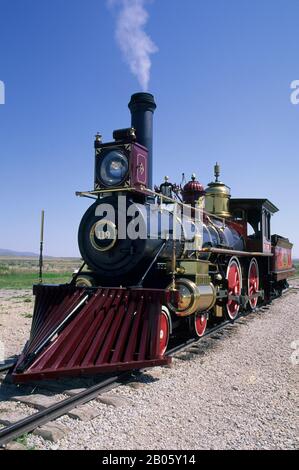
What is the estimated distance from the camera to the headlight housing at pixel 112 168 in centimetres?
677

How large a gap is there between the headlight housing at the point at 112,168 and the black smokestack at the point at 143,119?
810 mm

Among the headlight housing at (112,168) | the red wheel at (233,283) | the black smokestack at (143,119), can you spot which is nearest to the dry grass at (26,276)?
the headlight housing at (112,168)

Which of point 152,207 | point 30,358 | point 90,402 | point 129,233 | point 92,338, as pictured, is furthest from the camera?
point 152,207

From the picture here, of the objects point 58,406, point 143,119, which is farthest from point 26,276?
point 58,406

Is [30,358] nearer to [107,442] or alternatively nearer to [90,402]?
[90,402]

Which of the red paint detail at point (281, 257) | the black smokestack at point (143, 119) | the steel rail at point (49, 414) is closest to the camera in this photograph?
the steel rail at point (49, 414)

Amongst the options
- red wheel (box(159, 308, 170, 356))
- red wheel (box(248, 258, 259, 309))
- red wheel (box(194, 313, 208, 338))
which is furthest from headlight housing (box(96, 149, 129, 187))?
red wheel (box(248, 258, 259, 309))

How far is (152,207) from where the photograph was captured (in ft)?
23.7

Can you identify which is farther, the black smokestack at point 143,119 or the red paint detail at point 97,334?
the black smokestack at point 143,119

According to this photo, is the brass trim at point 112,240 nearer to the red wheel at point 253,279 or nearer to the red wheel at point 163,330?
the red wheel at point 163,330

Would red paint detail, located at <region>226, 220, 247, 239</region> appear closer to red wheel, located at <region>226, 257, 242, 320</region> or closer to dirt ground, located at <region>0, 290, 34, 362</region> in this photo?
red wheel, located at <region>226, 257, 242, 320</region>

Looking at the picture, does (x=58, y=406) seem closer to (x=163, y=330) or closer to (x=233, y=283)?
(x=163, y=330)

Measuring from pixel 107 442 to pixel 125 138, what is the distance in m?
4.68

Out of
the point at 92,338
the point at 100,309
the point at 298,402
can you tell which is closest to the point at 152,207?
the point at 100,309
